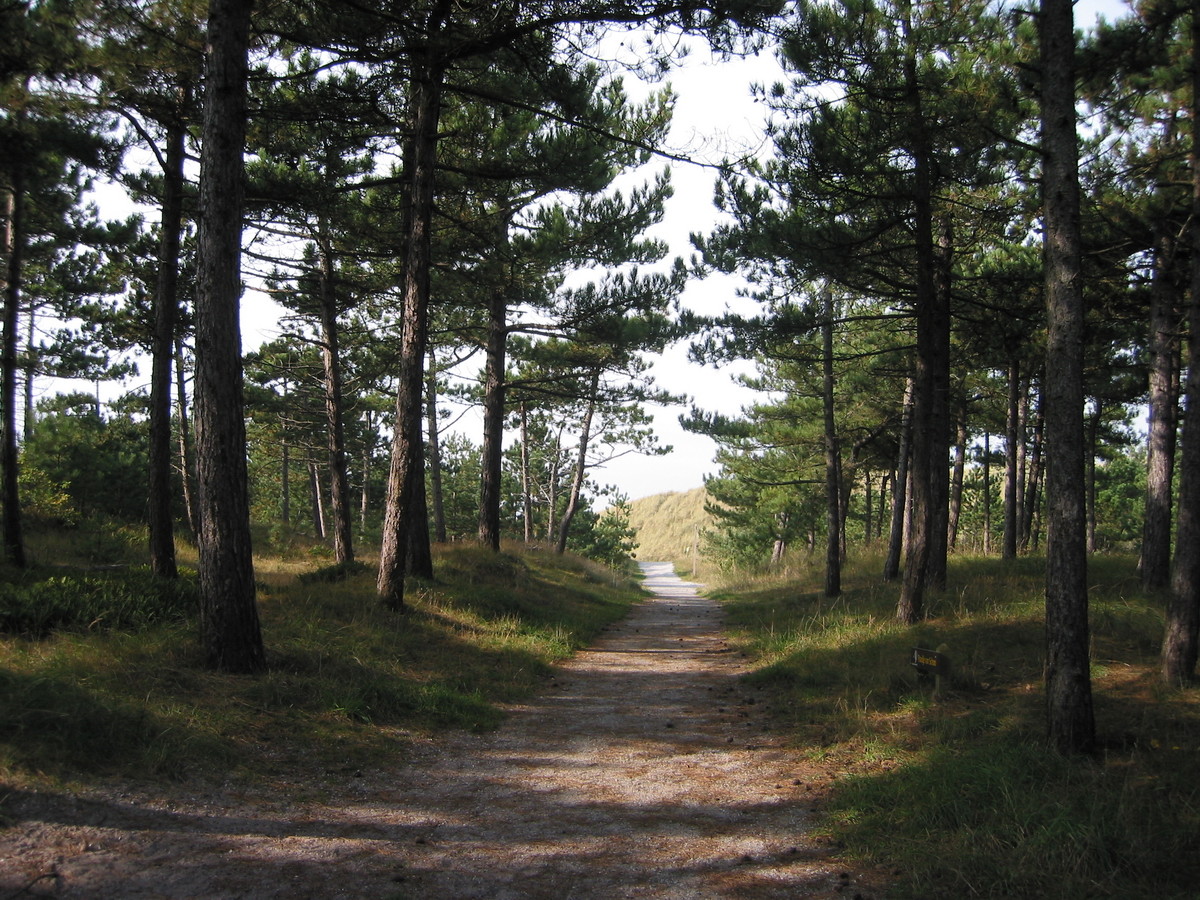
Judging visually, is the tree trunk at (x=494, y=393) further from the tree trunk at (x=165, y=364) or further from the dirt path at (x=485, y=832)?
the dirt path at (x=485, y=832)

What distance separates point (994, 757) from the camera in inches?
204

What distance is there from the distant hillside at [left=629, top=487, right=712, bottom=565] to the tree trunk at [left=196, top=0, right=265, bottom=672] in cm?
7182

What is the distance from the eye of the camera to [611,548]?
4862 centimetres

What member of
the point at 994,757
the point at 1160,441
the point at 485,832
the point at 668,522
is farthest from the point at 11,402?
the point at 668,522

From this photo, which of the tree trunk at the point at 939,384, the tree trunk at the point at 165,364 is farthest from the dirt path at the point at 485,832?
the tree trunk at the point at 165,364

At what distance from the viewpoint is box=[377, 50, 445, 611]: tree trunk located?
33.7ft

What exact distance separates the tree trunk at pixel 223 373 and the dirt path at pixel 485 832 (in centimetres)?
220

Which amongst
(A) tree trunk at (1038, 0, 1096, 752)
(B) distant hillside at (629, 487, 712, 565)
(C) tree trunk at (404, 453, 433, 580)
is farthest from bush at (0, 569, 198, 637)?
(B) distant hillside at (629, 487, 712, 565)

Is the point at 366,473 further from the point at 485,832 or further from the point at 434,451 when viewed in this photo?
the point at 485,832


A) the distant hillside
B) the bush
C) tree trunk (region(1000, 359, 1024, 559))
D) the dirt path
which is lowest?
the distant hillside

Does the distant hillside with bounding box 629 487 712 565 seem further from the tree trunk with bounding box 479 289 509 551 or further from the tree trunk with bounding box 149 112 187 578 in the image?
the tree trunk with bounding box 149 112 187 578


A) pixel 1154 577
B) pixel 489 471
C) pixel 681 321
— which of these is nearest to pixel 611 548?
pixel 489 471

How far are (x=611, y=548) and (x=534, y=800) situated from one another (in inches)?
1722

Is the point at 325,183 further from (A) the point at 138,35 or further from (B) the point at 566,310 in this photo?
(B) the point at 566,310
